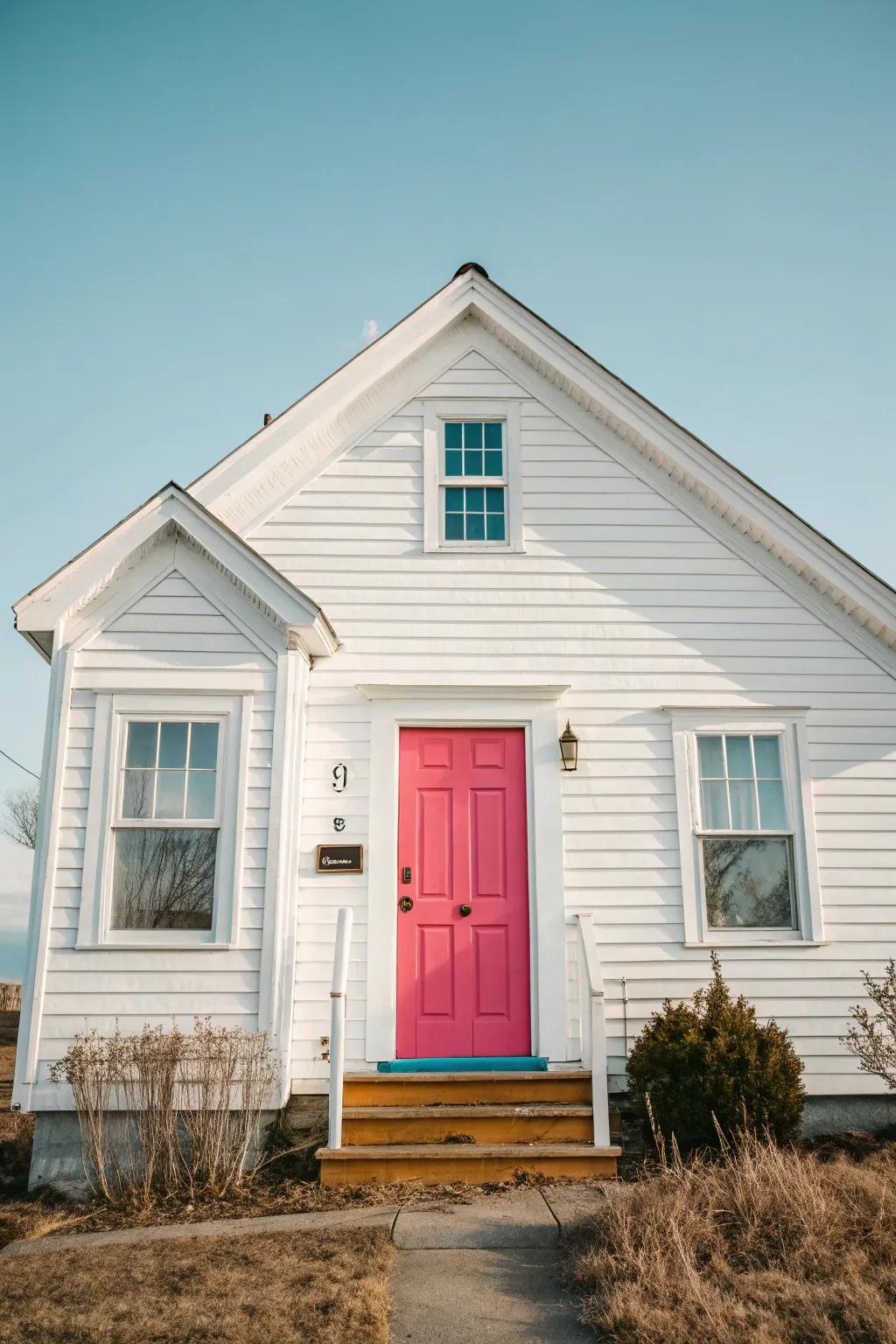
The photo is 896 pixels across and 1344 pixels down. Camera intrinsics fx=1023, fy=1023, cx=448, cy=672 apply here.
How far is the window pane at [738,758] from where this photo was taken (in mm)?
8016

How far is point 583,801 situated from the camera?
7.84 m

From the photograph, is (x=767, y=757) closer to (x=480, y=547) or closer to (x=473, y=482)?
(x=480, y=547)

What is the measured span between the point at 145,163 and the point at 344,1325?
8733 millimetres

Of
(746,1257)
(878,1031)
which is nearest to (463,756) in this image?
(878,1031)

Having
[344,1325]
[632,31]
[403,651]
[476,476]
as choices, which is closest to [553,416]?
[476,476]

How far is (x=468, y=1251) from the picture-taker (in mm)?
4934

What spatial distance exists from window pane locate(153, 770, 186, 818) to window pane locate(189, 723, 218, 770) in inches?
4.8

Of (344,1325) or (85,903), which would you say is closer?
(344,1325)

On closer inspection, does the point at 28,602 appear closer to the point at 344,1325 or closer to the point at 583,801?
the point at 583,801

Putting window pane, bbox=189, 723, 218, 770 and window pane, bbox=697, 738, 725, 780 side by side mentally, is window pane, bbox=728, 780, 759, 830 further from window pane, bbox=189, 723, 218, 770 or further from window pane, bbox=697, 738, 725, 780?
window pane, bbox=189, 723, 218, 770

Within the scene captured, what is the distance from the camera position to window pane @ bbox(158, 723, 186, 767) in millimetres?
7188

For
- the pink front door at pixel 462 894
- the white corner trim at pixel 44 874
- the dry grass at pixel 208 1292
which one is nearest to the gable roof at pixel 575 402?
the white corner trim at pixel 44 874

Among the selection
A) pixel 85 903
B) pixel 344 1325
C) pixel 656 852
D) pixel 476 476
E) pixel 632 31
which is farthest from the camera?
pixel 632 31

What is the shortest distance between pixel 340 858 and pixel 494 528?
9.81 ft
